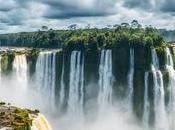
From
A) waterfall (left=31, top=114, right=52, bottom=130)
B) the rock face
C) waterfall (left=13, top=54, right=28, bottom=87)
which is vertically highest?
waterfall (left=13, top=54, right=28, bottom=87)

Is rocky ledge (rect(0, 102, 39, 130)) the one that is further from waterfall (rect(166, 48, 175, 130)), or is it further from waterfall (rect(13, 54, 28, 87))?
waterfall (rect(13, 54, 28, 87))

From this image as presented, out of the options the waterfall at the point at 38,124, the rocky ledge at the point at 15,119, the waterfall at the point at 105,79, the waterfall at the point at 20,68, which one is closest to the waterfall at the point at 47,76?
the waterfall at the point at 20,68

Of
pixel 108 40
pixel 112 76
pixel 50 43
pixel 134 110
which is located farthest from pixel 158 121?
pixel 50 43

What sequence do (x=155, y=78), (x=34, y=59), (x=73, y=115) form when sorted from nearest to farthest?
(x=155, y=78) < (x=73, y=115) < (x=34, y=59)

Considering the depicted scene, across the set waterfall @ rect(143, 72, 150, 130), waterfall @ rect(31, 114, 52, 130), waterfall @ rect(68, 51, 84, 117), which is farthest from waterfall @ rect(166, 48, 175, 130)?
waterfall @ rect(31, 114, 52, 130)

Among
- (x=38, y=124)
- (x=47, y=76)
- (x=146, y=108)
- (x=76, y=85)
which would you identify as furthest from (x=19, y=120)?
(x=47, y=76)

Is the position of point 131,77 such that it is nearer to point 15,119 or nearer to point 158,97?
point 158,97

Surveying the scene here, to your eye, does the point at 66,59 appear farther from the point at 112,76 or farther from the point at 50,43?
the point at 50,43
